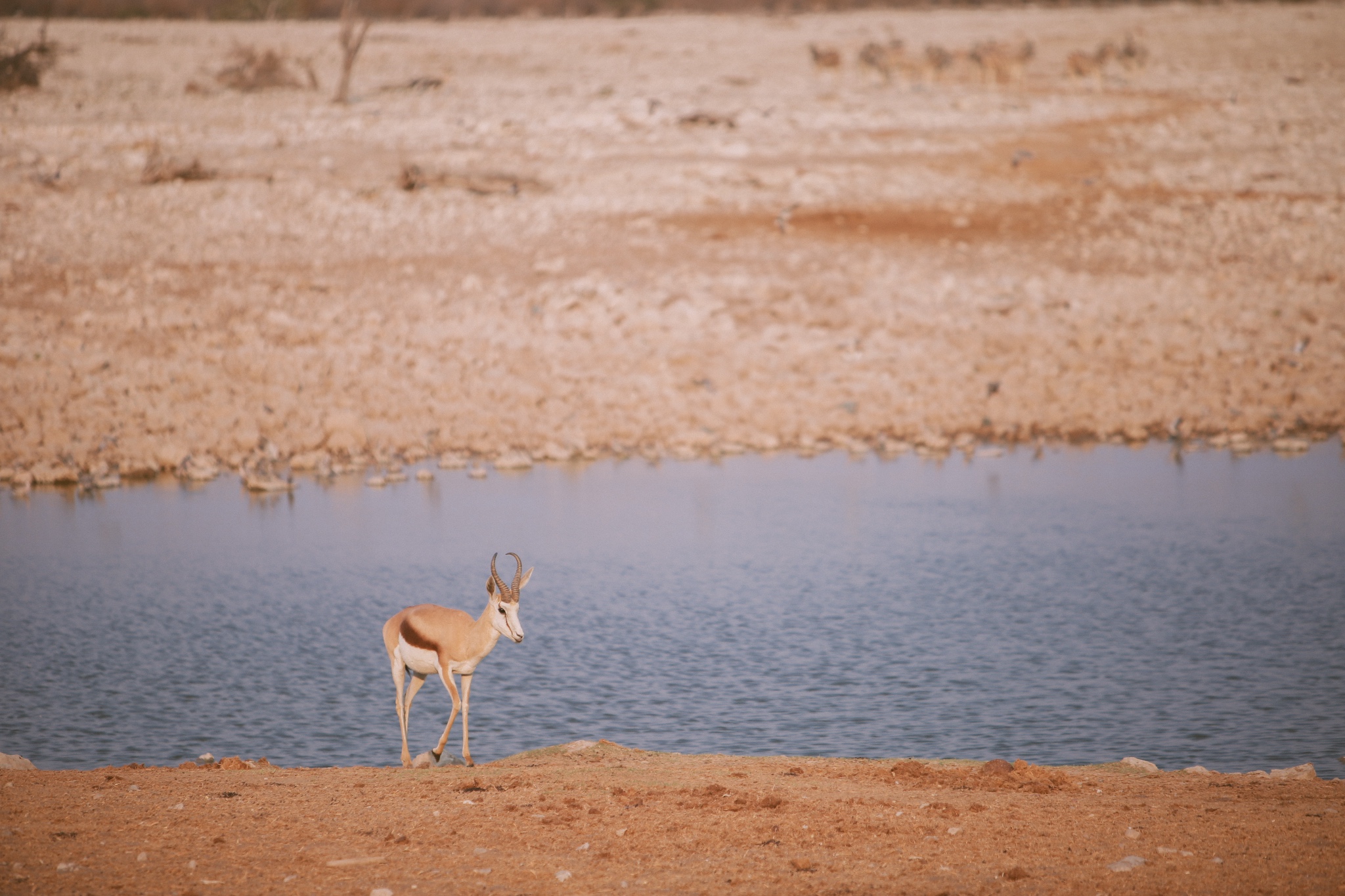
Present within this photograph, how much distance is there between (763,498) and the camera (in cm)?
1938

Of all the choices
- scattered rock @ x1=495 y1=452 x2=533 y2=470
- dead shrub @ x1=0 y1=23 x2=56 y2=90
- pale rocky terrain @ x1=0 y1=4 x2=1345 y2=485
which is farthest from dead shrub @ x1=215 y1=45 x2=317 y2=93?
scattered rock @ x1=495 y1=452 x2=533 y2=470

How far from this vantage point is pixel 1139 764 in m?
8.89

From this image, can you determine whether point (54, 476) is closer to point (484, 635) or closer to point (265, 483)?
point (265, 483)

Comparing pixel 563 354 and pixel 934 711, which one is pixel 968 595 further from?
pixel 563 354

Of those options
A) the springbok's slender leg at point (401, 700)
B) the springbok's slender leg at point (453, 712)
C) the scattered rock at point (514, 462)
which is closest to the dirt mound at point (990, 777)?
the springbok's slender leg at point (453, 712)

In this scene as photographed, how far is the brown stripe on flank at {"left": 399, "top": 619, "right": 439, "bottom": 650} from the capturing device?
9.19 metres

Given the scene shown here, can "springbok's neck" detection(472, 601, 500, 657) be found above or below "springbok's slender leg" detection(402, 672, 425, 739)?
above

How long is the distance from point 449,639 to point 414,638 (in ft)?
0.79

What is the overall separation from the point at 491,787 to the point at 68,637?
683 cm

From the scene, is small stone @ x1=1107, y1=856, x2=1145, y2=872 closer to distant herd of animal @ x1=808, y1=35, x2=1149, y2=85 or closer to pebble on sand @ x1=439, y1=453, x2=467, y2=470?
pebble on sand @ x1=439, y1=453, x2=467, y2=470

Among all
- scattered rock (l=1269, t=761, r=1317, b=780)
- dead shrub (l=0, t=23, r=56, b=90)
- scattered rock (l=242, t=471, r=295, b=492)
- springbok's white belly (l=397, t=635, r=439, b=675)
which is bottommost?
scattered rock (l=242, t=471, r=295, b=492)

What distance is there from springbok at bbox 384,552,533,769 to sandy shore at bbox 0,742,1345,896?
0.61 metres

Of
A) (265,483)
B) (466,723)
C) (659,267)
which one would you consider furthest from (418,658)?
(659,267)

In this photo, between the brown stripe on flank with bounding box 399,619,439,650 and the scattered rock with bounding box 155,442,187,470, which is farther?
the scattered rock with bounding box 155,442,187,470
